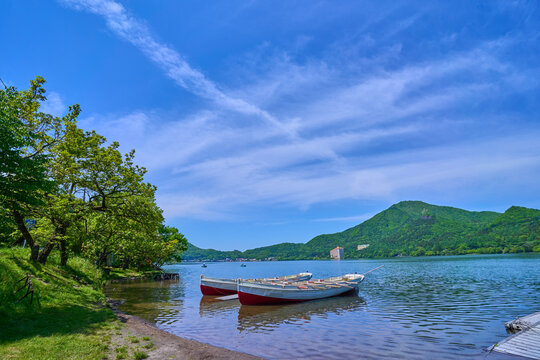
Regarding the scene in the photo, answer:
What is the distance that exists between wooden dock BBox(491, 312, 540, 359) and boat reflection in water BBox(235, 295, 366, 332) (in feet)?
38.0

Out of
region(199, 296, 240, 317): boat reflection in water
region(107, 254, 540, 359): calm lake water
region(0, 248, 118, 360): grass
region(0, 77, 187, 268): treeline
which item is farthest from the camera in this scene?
region(199, 296, 240, 317): boat reflection in water

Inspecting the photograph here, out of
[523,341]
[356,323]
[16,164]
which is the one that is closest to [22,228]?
[16,164]

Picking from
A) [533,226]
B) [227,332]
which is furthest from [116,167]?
[533,226]

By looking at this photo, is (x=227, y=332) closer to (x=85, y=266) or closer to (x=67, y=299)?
(x=67, y=299)

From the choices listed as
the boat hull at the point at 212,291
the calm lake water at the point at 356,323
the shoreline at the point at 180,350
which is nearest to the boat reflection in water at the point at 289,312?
the calm lake water at the point at 356,323

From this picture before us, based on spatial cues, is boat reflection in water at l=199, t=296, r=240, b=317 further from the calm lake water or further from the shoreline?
the shoreline

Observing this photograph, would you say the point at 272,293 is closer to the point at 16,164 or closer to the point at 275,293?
the point at 275,293

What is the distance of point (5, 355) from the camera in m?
9.38

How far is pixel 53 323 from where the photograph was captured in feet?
44.9

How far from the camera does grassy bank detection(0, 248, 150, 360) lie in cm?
1040

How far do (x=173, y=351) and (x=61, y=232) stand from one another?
739 inches

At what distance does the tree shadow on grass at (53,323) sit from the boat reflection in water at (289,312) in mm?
8823

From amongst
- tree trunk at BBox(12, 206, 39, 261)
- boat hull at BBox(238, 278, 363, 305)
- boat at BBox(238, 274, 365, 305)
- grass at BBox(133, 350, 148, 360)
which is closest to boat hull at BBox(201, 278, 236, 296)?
boat at BBox(238, 274, 365, 305)

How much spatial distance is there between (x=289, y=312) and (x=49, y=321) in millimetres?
17050
